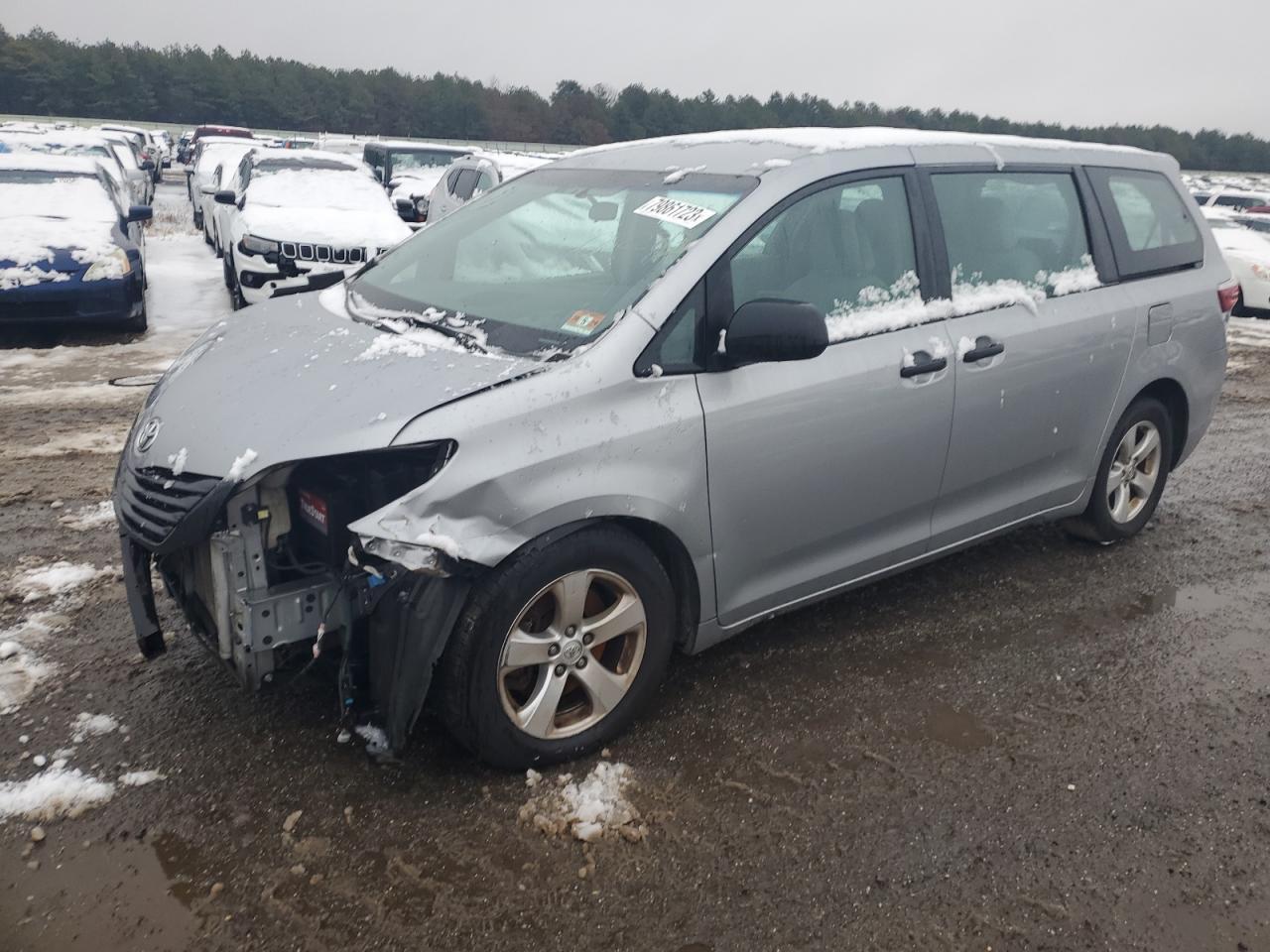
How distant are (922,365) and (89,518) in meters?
A: 3.76

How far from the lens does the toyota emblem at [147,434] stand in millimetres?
2945

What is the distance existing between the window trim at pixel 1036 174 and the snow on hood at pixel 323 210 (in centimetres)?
631

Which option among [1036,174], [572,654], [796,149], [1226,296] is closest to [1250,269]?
[1226,296]

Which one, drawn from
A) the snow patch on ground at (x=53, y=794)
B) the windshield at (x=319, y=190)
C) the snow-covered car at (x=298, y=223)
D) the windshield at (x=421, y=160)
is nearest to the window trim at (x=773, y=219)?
the snow patch on ground at (x=53, y=794)

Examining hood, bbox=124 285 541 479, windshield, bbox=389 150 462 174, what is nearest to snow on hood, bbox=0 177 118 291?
hood, bbox=124 285 541 479

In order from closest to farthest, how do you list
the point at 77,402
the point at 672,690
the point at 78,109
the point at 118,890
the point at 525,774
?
the point at 118,890 < the point at 525,774 < the point at 672,690 < the point at 77,402 < the point at 78,109

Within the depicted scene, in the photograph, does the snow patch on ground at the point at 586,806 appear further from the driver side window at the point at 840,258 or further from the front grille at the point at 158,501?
the driver side window at the point at 840,258

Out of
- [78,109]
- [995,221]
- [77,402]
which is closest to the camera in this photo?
[995,221]

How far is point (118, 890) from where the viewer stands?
97.1 inches

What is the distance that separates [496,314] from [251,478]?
3.28 ft

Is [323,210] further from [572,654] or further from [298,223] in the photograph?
[572,654]

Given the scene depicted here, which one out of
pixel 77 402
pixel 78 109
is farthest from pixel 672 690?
pixel 78 109

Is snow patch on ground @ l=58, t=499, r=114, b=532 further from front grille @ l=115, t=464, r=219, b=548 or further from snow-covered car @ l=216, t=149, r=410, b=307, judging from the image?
snow-covered car @ l=216, t=149, r=410, b=307

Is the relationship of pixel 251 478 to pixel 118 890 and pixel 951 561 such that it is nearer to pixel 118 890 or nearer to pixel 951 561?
pixel 118 890
